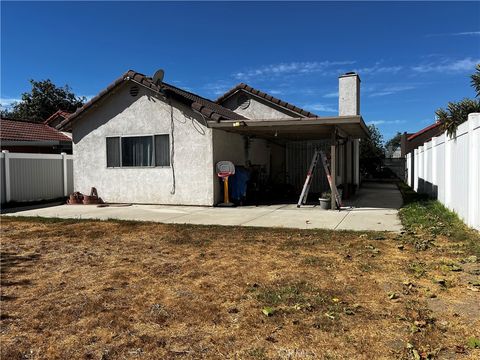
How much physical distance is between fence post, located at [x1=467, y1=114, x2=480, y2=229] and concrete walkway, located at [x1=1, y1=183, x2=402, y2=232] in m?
1.39

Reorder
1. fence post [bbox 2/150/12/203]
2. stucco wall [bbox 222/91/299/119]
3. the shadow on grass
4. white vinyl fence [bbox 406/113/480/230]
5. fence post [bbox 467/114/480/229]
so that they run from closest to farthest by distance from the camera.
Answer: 1. the shadow on grass
2. fence post [bbox 467/114/480/229]
3. white vinyl fence [bbox 406/113/480/230]
4. fence post [bbox 2/150/12/203]
5. stucco wall [bbox 222/91/299/119]

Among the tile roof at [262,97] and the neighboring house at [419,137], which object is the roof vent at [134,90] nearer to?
the tile roof at [262,97]

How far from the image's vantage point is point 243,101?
1906cm

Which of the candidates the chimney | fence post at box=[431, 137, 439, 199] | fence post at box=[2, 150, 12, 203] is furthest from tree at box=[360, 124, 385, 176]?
fence post at box=[2, 150, 12, 203]

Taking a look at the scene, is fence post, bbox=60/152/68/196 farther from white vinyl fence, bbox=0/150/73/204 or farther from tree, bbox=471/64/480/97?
tree, bbox=471/64/480/97

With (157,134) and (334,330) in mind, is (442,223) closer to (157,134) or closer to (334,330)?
(334,330)

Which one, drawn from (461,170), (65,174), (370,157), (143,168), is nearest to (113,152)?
(143,168)

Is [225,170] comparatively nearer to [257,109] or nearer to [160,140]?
[160,140]

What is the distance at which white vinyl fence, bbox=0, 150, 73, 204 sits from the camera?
1380 centimetres

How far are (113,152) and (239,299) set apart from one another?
1108 centimetres

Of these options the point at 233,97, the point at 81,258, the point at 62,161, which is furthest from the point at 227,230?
the point at 233,97

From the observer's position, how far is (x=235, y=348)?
128 inches

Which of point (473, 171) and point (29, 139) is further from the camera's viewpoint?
point (29, 139)

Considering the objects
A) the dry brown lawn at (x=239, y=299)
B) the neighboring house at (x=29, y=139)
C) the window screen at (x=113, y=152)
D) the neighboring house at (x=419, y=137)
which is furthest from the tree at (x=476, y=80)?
the neighboring house at (x=419, y=137)
